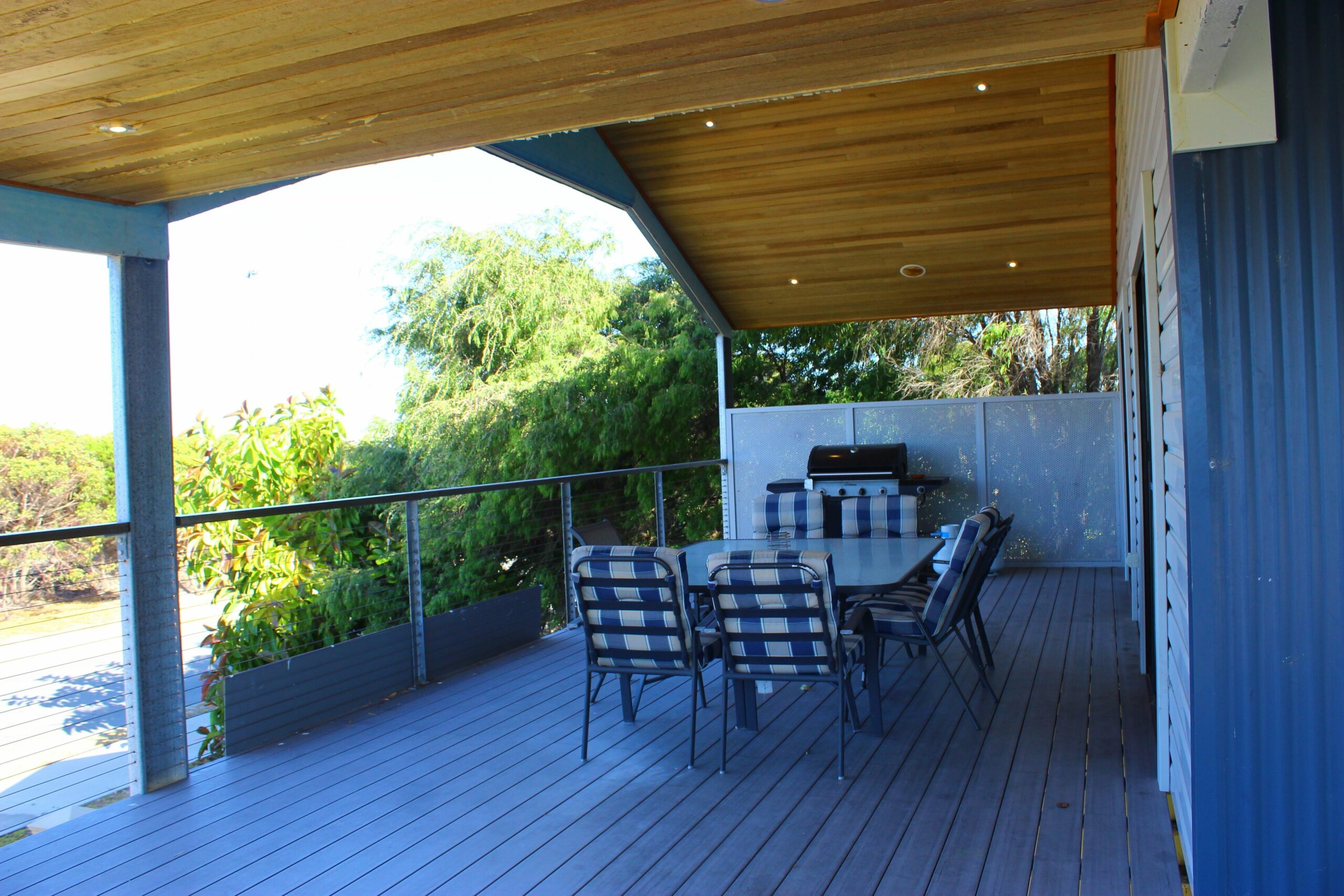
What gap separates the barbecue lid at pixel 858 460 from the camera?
7703 millimetres

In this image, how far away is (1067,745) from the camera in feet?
11.6

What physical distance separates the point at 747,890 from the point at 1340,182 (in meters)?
2.21

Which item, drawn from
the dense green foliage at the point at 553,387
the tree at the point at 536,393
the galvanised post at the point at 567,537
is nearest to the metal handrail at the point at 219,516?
the galvanised post at the point at 567,537

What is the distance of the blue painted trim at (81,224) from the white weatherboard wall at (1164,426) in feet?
10.9

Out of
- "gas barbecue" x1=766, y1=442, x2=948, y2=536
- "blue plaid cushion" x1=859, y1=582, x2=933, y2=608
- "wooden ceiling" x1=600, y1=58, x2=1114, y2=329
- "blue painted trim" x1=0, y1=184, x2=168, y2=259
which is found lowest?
"blue plaid cushion" x1=859, y1=582, x2=933, y2=608

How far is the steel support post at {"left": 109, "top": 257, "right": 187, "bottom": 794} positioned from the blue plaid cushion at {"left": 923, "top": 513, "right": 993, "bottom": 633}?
9.39 ft

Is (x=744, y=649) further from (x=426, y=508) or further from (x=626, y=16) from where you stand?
(x=426, y=508)

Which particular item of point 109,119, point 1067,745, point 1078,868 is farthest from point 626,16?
point 1067,745

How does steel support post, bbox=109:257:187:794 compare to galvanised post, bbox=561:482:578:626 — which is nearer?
steel support post, bbox=109:257:187:794

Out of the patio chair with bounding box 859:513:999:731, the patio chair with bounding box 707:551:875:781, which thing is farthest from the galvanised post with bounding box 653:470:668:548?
the patio chair with bounding box 707:551:875:781

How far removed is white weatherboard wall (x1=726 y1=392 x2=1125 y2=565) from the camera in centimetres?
789

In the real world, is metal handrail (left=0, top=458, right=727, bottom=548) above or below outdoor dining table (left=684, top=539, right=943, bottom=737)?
above

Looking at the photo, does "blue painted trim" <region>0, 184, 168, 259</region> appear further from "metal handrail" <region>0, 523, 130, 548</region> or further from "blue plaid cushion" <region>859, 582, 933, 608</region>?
"blue plaid cushion" <region>859, 582, 933, 608</region>

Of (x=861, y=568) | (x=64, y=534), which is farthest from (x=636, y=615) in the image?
(x=64, y=534)
